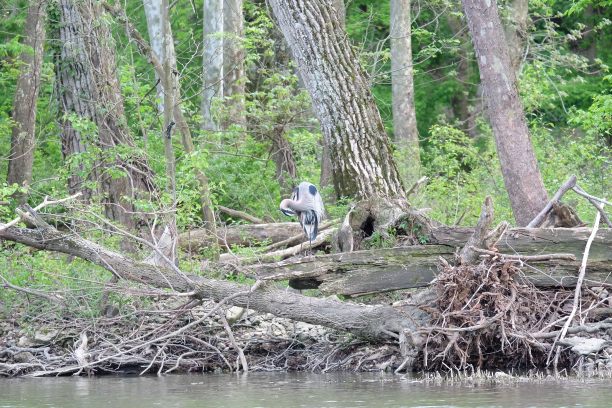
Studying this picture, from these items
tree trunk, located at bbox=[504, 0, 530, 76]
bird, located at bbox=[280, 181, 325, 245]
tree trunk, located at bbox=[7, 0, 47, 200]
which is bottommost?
bird, located at bbox=[280, 181, 325, 245]

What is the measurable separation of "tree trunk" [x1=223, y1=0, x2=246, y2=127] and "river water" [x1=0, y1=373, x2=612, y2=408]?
763cm

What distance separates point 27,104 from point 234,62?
15.8 ft

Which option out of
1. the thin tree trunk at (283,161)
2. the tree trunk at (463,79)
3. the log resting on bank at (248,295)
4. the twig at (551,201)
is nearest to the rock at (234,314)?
the log resting on bank at (248,295)

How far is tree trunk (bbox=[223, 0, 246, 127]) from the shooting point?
725 inches

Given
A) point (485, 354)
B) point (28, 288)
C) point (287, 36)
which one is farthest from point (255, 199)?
point (485, 354)

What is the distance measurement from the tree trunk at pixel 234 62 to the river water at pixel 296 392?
7.63 metres

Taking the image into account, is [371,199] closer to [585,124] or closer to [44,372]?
[44,372]

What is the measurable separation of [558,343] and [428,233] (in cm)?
198

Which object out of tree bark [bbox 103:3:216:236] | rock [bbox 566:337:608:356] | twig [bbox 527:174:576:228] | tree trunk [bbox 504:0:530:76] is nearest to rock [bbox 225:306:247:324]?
tree bark [bbox 103:3:216:236]

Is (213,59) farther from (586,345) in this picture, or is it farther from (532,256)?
(586,345)

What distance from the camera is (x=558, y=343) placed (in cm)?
1020

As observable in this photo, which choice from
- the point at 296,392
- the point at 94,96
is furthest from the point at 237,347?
the point at 94,96

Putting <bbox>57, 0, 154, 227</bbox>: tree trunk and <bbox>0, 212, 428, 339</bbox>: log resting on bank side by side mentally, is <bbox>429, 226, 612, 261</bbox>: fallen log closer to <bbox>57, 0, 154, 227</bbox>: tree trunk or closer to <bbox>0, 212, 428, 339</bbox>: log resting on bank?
<bbox>0, 212, 428, 339</bbox>: log resting on bank

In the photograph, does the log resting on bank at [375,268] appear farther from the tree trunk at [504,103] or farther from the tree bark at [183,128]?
the tree trunk at [504,103]
